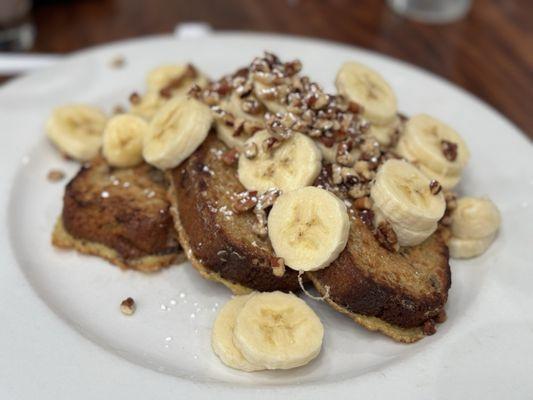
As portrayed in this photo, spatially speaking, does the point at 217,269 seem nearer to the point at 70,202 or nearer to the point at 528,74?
the point at 70,202

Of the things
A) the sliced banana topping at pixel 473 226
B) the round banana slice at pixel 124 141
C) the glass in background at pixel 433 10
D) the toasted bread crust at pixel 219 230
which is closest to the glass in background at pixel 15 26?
the round banana slice at pixel 124 141

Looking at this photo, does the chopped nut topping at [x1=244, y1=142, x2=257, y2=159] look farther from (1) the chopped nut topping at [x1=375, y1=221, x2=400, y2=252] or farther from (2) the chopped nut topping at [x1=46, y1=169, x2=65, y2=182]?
(2) the chopped nut topping at [x1=46, y1=169, x2=65, y2=182]

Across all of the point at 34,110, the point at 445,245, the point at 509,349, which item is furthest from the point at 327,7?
the point at 509,349

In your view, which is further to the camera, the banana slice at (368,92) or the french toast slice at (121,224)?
the banana slice at (368,92)

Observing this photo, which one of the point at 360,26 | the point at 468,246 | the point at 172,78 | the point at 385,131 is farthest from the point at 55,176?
the point at 360,26

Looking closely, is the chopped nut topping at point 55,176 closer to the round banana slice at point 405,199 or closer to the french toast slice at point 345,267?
the french toast slice at point 345,267
